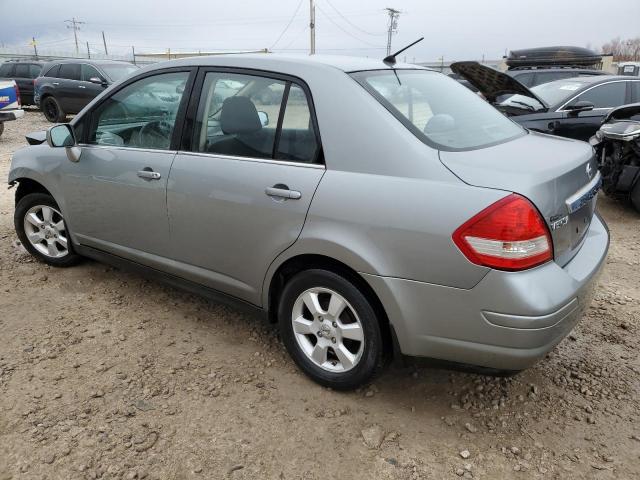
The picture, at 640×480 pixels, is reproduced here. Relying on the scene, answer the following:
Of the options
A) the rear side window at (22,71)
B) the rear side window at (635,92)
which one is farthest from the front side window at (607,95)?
the rear side window at (22,71)

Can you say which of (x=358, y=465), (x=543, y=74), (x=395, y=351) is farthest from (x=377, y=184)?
(x=543, y=74)

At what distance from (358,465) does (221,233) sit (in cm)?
136

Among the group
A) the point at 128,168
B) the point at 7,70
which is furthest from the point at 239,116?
the point at 7,70

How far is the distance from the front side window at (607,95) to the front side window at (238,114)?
5.83 meters

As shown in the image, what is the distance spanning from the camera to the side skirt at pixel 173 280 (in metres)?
2.87

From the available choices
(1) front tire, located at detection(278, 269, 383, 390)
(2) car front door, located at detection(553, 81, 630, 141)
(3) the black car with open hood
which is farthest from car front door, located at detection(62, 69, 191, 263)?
(2) car front door, located at detection(553, 81, 630, 141)

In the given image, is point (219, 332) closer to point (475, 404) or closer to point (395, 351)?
point (395, 351)

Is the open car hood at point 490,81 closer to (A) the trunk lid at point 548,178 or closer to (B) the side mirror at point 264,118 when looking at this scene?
(A) the trunk lid at point 548,178

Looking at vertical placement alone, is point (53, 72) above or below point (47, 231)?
above

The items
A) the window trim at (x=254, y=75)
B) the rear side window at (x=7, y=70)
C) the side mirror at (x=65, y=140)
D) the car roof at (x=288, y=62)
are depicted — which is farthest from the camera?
the rear side window at (x=7, y=70)

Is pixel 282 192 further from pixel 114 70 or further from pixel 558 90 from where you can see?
pixel 114 70

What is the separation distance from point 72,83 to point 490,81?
1239 centimetres

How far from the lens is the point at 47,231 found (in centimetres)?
402

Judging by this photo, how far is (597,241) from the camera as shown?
2576mm
